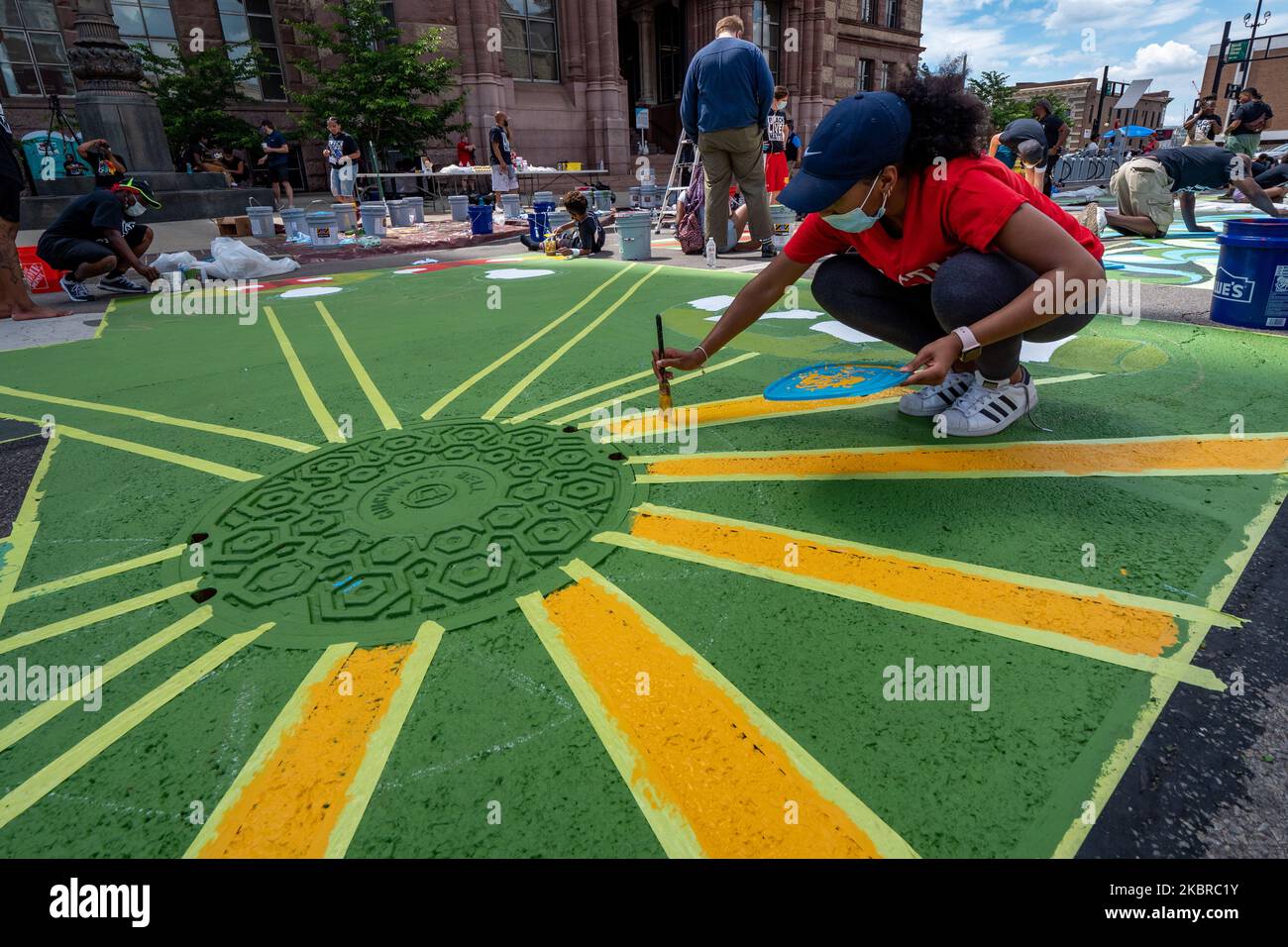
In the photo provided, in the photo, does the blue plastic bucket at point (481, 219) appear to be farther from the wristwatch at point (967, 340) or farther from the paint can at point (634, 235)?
the wristwatch at point (967, 340)

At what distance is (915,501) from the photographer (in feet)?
7.85

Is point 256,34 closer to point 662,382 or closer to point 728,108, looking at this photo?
point 728,108

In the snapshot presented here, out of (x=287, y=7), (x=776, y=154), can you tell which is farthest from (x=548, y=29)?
(x=776, y=154)

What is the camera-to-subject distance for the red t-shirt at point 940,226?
222 centimetres

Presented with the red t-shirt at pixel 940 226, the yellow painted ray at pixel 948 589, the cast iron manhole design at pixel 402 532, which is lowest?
the yellow painted ray at pixel 948 589

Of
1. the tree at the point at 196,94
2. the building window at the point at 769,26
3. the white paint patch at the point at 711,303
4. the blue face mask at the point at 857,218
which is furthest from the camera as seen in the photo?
the building window at the point at 769,26


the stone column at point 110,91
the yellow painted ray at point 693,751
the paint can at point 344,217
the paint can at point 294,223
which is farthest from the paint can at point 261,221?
the yellow painted ray at point 693,751

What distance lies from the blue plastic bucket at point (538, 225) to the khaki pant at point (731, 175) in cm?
337

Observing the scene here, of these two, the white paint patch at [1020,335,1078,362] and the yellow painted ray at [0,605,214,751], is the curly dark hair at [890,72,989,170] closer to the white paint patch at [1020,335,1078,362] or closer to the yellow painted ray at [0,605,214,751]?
the white paint patch at [1020,335,1078,362]

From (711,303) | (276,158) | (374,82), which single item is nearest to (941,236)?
(711,303)

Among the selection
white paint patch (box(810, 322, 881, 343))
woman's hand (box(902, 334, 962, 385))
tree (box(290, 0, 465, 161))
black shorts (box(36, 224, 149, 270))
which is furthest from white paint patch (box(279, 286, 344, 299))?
tree (box(290, 0, 465, 161))

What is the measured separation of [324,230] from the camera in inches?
423
